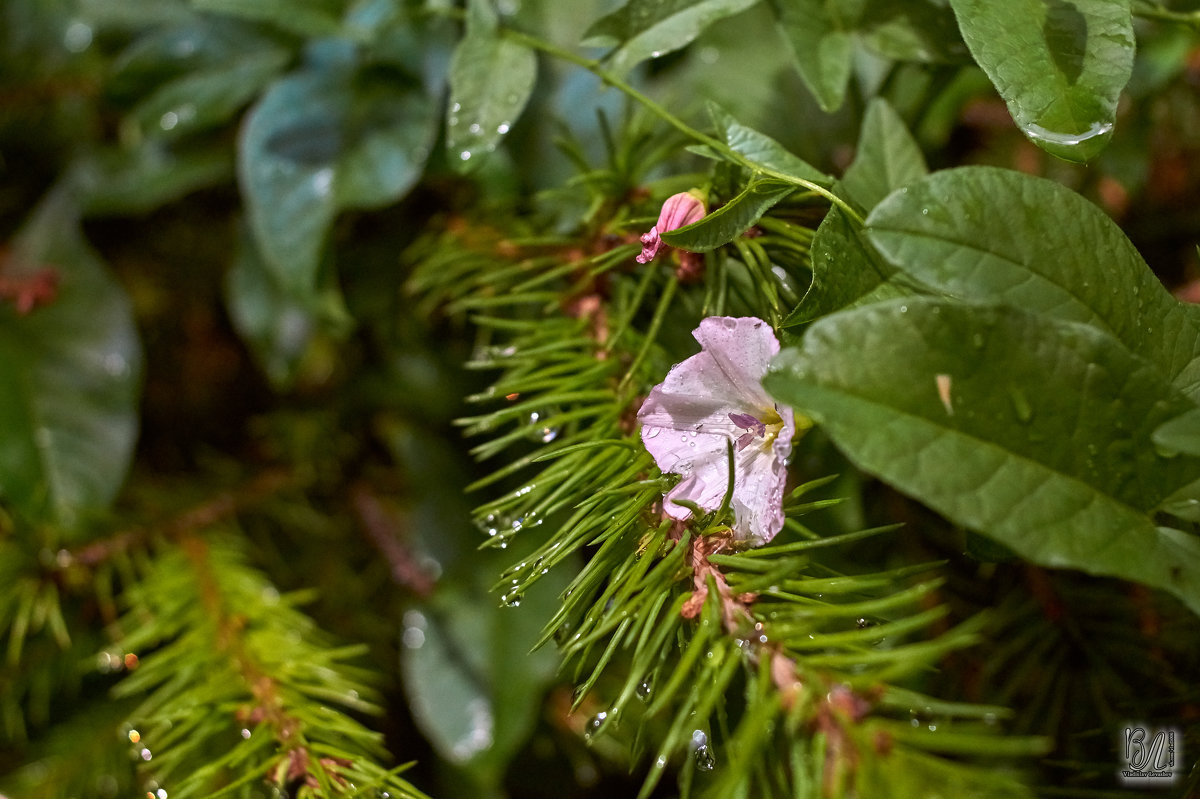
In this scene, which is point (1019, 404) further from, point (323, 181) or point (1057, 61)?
point (323, 181)

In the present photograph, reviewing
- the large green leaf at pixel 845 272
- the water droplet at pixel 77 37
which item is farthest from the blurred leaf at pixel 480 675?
the water droplet at pixel 77 37

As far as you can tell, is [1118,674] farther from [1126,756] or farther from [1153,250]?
[1153,250]

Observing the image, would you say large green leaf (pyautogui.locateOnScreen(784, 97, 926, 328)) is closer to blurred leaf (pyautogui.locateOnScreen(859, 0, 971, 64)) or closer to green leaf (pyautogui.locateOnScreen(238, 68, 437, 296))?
blurred leaf (pyautogui.locateOnScreen(859, 0, 971, 64))

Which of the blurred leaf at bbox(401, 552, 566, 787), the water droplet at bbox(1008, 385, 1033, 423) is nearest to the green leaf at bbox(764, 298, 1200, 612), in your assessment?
the water droplet at bbox(1008, 385, 1033, 423)

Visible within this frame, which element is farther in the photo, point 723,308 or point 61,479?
point 61,479

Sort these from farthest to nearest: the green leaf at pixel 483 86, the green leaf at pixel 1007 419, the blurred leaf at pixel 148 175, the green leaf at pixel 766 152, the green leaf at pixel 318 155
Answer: the blurred leaf at pixel 148 175 → the green leaf at pixel 318 155 → the green leaf at pixel 483 86 → the green leaf at pixel 766 152 → the green leaf at pixel 1007 419

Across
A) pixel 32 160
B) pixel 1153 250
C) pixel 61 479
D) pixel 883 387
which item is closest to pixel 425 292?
pixel 61 479

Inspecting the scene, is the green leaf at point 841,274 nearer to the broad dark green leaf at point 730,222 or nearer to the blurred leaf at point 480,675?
the broad dark green leaf at point 730,222
